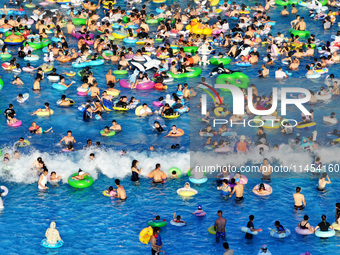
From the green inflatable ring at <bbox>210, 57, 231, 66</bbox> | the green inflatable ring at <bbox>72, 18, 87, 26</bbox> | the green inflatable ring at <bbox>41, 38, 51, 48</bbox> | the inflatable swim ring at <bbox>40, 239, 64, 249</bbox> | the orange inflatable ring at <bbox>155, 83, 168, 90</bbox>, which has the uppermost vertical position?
the green inflatable ring at <bbox>72, 18, 87, 26</bbox>

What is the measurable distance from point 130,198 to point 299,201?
20.7ft

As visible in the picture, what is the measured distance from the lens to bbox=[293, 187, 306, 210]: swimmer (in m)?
23.0

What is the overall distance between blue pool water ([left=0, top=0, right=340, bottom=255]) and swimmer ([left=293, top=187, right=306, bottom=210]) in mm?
241

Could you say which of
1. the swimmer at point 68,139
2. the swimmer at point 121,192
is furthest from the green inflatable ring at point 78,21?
the swimmer at point 121,192

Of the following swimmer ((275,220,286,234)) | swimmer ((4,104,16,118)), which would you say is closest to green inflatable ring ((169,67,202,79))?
swimmer ((4,104,16,118))

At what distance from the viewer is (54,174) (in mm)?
24641

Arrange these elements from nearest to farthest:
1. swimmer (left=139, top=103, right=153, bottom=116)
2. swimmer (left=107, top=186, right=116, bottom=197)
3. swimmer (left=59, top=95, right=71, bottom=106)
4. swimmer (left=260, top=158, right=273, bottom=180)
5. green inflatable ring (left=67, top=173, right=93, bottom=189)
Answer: swimmer (left=107, top=186, right=116, bottom=197) < green inflatable ring (left=67, top=173, right=93, bottom=189) < swimmer (left=260, top=158, right=273, bottom=180) < swimmer (left=139, top=103, right=153, bottom=116) < swimmer (left=59, top=95, right=71, bottom=106)

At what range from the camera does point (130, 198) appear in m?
23.9

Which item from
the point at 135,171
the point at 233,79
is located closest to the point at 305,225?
the point at 135,171

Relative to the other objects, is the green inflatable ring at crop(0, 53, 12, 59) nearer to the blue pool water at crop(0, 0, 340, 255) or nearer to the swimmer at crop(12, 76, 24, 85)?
the swimmer at crop(12, 76, 24, 85)

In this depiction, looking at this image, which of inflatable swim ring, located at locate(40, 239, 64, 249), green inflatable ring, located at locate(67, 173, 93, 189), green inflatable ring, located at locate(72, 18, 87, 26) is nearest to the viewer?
inflatable swim ring, located at locate(40, 239, 64, 249)

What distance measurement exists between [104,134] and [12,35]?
487 inches

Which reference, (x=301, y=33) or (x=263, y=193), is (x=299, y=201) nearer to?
(x=263, y=193)

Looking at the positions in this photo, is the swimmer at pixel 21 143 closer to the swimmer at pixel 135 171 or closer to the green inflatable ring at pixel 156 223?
the swimmer at pixel 135 171
